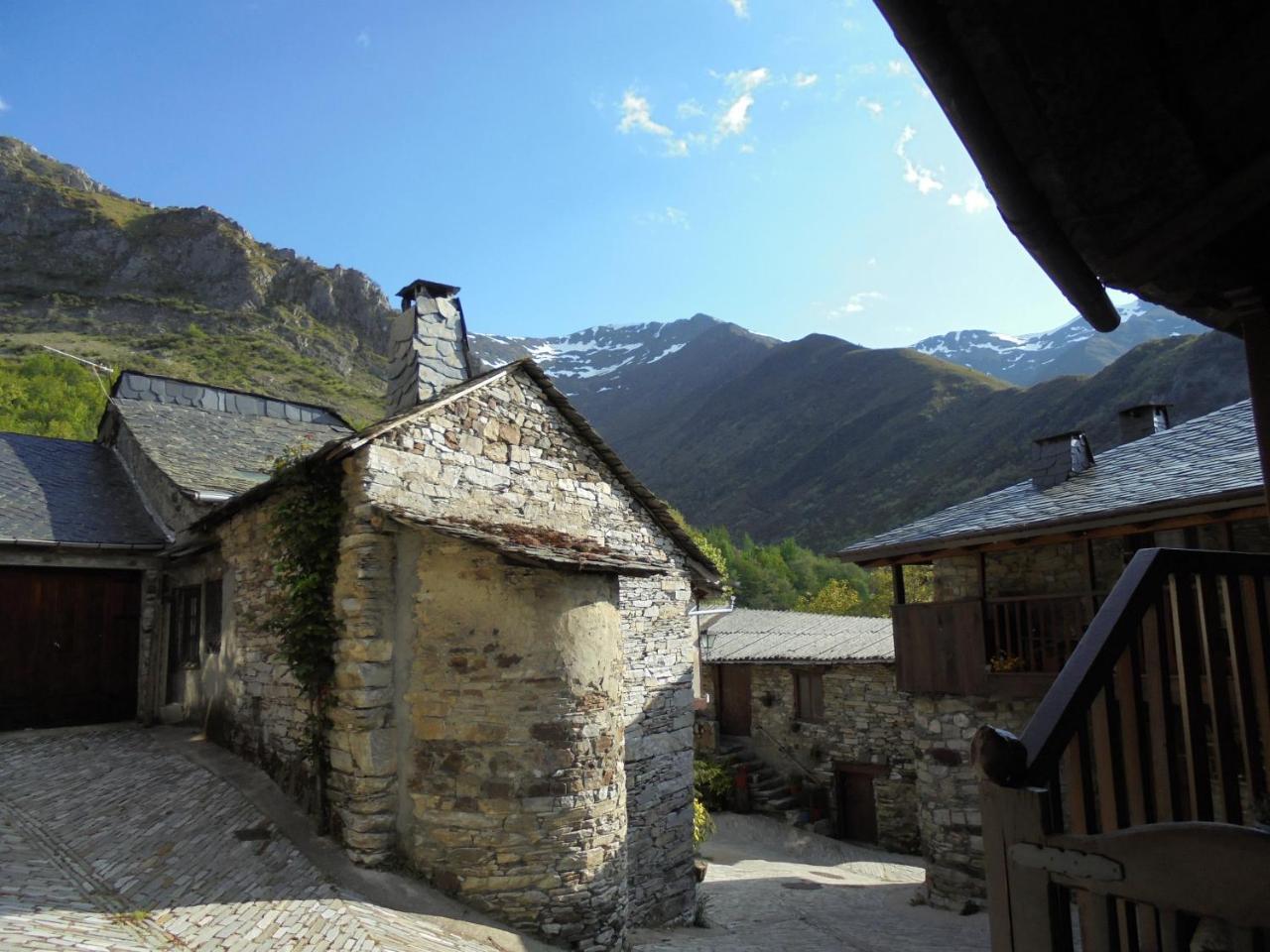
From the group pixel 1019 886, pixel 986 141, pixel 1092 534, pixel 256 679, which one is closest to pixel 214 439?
pixel 256 679

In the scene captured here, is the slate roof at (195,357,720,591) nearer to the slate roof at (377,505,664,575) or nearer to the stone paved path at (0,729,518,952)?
the slate roof at (377,505,664,575)

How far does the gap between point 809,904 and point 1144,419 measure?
401 inches

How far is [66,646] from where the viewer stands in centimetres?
1179

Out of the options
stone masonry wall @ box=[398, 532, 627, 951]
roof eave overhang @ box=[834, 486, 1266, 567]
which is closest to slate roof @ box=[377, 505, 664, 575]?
stone masonry wall @ box=[398, 532, 627, 951]

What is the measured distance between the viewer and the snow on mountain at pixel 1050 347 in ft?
405

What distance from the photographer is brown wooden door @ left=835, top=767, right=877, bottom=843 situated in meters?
18.8

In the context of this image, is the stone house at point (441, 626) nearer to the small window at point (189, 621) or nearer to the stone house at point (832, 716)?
the small window at point (189, 621)

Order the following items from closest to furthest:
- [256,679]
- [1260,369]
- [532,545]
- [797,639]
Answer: [1260,369] < [532,545] < [256,679] < [797,639]

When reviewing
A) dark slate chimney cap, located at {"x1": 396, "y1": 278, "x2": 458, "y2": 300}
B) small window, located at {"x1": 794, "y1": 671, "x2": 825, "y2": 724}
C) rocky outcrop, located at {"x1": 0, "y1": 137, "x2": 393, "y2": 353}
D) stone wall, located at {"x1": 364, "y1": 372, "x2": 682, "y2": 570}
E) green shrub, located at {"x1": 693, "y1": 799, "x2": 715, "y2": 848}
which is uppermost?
rocky outcrop, located at {"x1": 0, "y1": 137, "x2": 393, "y2": 353}

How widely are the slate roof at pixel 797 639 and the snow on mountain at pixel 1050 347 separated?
95075mm

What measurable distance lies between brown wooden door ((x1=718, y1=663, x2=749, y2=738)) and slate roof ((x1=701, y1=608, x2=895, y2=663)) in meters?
0.61

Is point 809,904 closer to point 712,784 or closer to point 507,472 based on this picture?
point 712,784

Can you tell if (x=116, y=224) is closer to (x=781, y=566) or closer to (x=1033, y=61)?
(x=781, y=566)

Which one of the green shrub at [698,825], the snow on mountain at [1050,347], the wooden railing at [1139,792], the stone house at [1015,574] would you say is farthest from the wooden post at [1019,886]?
the snow on mountain at [1050,347]
